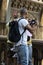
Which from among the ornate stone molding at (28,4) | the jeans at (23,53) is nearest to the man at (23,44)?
the jeans at (23,53)

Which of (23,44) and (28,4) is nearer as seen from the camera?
(23,44)

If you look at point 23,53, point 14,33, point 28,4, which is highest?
point 28,4

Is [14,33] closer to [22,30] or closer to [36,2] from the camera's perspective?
[22,30]

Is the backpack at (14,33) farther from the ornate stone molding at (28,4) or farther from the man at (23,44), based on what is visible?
the ornate stone molding at (28,4)

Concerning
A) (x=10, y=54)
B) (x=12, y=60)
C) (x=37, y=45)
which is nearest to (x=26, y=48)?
(x=10, y=54)

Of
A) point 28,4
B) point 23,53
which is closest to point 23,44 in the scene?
point 23,53

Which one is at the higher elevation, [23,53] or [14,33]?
[14,33]

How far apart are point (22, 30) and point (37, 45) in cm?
211

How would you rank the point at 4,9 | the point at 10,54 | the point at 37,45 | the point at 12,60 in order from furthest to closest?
the point at 4,9, the point at 37,45, the point at 12,60, the point at 10,54

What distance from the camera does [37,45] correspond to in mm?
7516

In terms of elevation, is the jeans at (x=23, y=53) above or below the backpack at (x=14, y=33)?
below

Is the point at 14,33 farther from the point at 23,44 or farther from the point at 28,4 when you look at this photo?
the point at 28,4

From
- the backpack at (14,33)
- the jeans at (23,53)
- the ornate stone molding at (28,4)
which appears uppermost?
the ornate stone molding at (28,4)

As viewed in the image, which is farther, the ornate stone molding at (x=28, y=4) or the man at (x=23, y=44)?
the ornate stone molding at (x=28, y=4)
